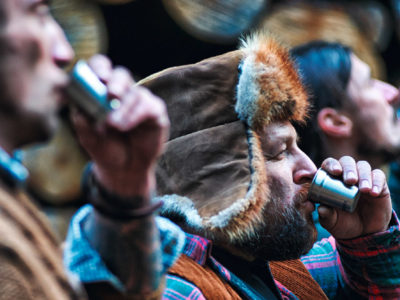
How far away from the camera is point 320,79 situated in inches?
105

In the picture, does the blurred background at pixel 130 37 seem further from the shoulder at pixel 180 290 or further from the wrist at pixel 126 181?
the wrist at pixel 126 181

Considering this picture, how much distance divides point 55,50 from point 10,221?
10.2 inches

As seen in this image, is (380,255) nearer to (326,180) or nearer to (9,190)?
(326,180)

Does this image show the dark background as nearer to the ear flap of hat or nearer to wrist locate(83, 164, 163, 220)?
the ear flap of hat

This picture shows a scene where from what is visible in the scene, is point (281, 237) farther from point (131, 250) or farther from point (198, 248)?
point (131, 250)

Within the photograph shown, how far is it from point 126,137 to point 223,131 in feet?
2.85

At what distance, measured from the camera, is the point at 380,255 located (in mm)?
1862

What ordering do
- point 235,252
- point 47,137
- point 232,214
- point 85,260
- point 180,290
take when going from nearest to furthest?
1. point 47,137
2. point 85,260
3. point 180,290
4. point 232,214
5. point 235,252

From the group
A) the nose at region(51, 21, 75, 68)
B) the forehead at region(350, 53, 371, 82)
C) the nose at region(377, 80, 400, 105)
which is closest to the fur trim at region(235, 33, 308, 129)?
the nose at region(51, 21, 75, 68)

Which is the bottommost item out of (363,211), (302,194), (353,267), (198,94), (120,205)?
(353,267)

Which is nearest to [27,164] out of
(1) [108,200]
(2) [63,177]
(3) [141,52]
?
(2) [63,177]

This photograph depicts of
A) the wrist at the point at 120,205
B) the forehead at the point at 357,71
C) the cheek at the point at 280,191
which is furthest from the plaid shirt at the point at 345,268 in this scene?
the forehead at the point at 357,71

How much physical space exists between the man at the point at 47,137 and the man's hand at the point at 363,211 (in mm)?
959

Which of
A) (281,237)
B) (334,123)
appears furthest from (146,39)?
(281,237)
